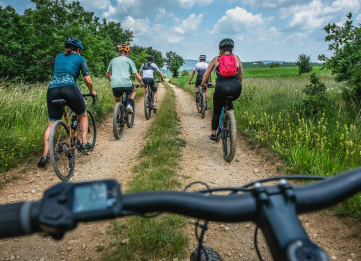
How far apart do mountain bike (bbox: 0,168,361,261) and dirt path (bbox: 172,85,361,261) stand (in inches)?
79.2

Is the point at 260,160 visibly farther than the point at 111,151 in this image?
No

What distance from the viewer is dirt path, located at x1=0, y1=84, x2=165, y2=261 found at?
2.38 meters

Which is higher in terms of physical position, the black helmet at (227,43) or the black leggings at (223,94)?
the black helmet at (227,43)

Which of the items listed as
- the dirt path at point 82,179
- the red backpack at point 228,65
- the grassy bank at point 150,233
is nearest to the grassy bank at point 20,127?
the dirt path at point 82,179

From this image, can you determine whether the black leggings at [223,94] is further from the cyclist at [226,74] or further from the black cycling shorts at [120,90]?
the black cycling shorts at [120,90]

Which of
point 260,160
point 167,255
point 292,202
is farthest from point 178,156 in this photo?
point 292,202

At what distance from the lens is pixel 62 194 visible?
568 mm

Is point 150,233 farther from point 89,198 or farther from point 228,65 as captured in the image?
point 228,65

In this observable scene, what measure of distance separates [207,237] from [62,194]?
2410 mm

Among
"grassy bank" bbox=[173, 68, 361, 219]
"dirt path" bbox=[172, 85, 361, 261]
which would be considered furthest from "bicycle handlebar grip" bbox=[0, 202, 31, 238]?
"grassy bank" bbox=[173, 68, 361, 219]

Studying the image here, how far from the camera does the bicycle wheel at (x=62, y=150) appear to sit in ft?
11.7

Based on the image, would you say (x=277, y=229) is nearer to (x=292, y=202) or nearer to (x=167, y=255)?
(x=292, y=202)

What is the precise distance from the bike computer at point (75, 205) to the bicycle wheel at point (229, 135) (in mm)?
3813

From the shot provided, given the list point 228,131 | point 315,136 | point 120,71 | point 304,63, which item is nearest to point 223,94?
point 228,131
